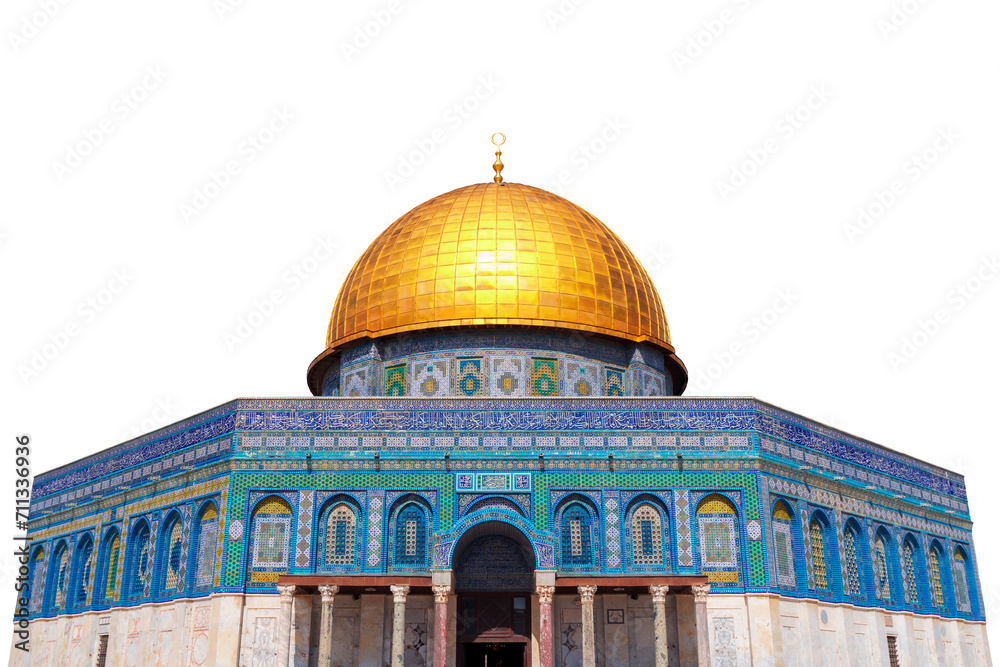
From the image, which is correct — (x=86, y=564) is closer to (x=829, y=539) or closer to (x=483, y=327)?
(x=483, y=327)

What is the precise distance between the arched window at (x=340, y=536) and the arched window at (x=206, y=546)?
2.14m

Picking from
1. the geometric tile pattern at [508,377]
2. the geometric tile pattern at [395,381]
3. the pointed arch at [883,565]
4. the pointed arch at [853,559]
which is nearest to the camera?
the pointed arch at [853,559]

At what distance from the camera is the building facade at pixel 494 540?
62.5 feet

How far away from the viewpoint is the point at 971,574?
25922 millimetres

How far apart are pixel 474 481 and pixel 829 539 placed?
7.54m

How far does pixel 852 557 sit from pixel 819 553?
1.37m

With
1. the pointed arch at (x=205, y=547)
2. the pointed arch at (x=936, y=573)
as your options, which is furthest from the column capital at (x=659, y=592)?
the pointed arch at (x=936, y=573)

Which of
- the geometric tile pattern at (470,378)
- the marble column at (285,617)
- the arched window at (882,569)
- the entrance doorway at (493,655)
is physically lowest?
the entrance doorway at (493,655)

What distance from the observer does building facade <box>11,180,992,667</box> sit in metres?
19.1

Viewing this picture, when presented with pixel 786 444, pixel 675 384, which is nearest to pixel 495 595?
pixel 786 444

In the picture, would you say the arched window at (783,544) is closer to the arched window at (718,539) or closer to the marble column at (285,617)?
the arched window at (718,539)

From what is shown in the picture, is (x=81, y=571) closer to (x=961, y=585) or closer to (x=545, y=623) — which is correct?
(x=545, y=623)

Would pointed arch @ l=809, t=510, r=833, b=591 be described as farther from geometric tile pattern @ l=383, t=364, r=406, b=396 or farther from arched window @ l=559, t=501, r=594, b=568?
geometric tile pattern @ l=383, t=364, r=406, b=396

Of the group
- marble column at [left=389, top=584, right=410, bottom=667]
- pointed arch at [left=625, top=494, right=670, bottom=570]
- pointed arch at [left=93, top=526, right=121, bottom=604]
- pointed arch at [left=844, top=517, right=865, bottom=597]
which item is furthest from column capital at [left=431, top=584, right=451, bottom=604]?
pointed arch at [left=844, top=517, right=865, bottom=597]
